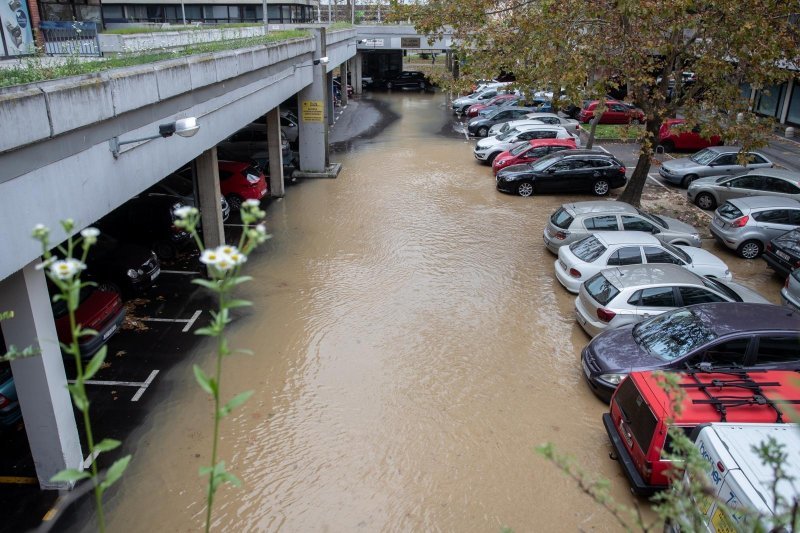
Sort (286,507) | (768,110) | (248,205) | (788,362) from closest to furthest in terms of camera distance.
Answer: (248,205) → (286,507) → (788,362) → (768,110)

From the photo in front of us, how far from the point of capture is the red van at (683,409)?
6.99m

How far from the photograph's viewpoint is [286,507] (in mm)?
7336

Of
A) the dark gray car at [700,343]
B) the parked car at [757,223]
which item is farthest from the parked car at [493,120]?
the dark gray car at [700,343]

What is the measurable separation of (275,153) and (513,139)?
9575mm

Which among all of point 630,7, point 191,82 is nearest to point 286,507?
point 191,82

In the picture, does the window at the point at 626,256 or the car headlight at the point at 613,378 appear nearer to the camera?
the car headlight at the point at 613,378

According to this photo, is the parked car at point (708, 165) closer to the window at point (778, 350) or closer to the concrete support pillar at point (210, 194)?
the window at point (778, 350)

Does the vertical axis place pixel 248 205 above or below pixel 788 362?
above

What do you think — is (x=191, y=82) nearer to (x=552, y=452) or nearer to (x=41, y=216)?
(x=41, y=216)

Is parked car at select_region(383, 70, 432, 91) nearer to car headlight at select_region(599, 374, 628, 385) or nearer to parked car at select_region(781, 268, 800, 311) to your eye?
parked car at select_region(781, 268, 800, 311)

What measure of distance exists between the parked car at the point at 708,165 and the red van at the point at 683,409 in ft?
45.2

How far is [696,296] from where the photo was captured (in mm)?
10180

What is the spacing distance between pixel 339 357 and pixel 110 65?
5681 mm

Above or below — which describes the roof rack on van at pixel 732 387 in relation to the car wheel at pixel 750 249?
above
